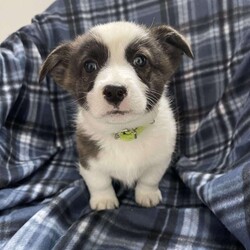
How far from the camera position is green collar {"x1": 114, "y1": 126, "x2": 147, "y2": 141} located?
1785 millimetres

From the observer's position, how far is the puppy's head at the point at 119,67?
4.82 ft

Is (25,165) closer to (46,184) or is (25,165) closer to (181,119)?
(46,184)

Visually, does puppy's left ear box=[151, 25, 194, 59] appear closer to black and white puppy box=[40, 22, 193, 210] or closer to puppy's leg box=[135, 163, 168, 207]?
black and white puppy box=[40, 22, 193, 210]

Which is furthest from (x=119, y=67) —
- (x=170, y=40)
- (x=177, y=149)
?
(x=177, y=149)

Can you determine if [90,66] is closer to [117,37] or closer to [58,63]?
[117,37]

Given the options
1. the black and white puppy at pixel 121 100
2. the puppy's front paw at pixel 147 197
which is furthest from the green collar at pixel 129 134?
the puppy's front paw at pixel 147 197

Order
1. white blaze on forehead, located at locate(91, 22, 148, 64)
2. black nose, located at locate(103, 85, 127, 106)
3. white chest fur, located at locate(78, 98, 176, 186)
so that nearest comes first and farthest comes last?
black nose, located at locate(103, 85, 127, 106)
white blaze on forehead, located at locate(91, 22, 148, 64)
white chest fur, located at locate(78, 98, 176, 186)

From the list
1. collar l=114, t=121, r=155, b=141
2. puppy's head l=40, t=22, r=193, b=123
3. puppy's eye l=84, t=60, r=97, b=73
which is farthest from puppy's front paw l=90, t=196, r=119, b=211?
puppy's eye l=84, t=60, r=97, b=73

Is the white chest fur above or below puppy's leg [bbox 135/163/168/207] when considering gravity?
above

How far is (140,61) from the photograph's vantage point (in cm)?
160

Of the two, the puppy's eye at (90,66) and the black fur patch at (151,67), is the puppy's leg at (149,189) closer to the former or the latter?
the black fur patch at (151,67)

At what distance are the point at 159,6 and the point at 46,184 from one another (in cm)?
104

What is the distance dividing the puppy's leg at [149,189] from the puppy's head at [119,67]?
14.7 inches

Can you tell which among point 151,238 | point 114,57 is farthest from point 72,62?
point 151,238
